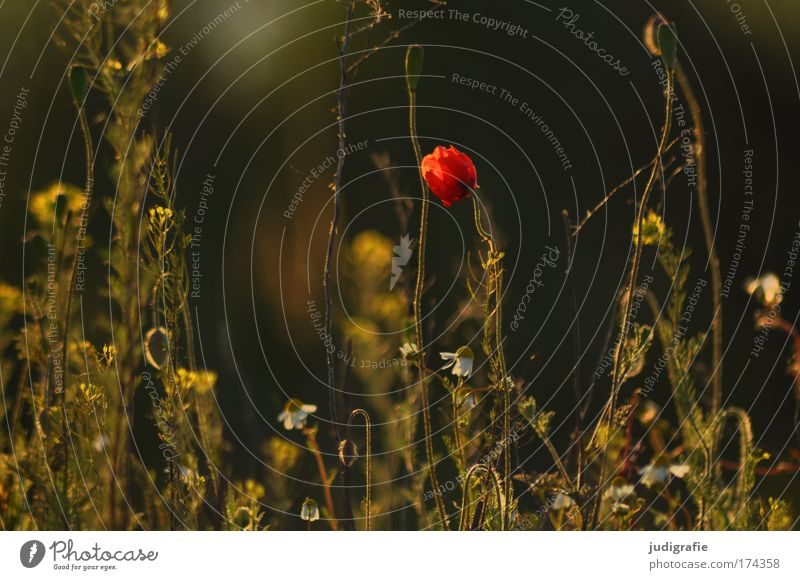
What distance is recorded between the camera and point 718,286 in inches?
42.1

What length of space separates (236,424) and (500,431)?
37 cm

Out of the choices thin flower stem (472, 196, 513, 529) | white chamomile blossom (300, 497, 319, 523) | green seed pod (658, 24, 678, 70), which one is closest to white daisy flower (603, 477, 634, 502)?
thin flower stem (472, 196, 513, 529)

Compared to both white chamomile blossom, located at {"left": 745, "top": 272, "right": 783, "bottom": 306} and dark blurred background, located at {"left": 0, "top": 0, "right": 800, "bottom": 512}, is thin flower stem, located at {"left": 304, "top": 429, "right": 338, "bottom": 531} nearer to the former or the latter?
dark blurred background, located at {"left": 0, "top": 0, "right": 800, "bottom": 512}

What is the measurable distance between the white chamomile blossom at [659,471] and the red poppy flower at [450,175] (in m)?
0.39

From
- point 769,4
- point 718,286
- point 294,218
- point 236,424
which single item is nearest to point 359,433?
point 236,424

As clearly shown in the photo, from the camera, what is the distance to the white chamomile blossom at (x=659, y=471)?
97cm

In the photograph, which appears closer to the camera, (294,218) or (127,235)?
(127,235)

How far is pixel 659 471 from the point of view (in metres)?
0.98

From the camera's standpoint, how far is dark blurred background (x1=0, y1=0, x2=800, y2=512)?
1.06 meters

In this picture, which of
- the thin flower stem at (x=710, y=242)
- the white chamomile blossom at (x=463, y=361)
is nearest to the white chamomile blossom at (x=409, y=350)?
the white chamomile blossom at (x=463, y=361)

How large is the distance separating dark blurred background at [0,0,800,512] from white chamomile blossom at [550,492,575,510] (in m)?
0.15

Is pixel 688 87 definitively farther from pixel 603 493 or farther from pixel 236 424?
pixel 236 424
